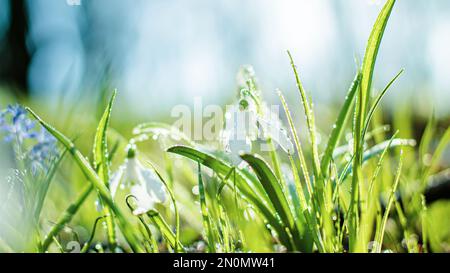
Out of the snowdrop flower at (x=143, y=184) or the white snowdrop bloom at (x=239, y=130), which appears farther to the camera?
the snowdrop flower at (x=143, y=184)

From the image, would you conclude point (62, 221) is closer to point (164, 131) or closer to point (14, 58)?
point (164, 131)

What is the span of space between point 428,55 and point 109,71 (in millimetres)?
1100

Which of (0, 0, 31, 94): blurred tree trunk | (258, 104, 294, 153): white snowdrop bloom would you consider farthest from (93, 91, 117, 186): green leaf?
(0, 0, 31, 94): blurred tree trunk

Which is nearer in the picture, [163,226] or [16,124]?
[163,226]

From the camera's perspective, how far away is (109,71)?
4.08 ft

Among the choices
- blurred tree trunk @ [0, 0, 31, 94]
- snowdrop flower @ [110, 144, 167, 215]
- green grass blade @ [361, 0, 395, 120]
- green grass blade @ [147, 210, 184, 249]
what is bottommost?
green grass blade @ [147, 210, 184, 249]

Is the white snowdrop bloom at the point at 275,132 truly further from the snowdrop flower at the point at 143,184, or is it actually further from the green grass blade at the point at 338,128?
the snowdrop flower at the point at 143,184

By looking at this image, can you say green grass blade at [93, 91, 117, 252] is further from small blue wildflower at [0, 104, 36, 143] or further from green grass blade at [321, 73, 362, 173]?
green grass blade at [321, 73, 362, 173]

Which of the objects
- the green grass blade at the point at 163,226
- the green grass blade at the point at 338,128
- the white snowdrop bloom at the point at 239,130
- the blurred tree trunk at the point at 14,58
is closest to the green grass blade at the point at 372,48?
the green grass blade at the point at 338,128

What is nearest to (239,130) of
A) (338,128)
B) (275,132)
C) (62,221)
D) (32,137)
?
(275,132)

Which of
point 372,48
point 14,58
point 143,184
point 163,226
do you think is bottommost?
point 163,226

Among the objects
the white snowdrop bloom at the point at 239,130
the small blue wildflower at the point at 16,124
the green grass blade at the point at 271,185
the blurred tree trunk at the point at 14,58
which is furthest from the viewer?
the blurred tree trunk at the point at 14,58

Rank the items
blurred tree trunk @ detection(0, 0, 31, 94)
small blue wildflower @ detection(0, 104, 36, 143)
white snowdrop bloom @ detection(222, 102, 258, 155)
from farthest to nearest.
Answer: blurred tree trunk @ detection(0, 0, 31, 94), small blue wildflower @ detection(0, 104, 36, 143), white snowdrop bloom @ detection(222, 102, 258, 155)
